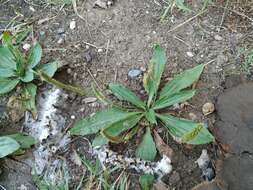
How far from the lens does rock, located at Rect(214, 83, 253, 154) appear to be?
66.6 inches

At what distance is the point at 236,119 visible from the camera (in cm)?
174

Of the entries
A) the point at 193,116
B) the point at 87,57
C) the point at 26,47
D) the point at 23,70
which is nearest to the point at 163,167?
the point at 193,116

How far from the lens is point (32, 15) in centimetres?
228

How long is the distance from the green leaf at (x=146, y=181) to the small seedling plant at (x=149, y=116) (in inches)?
2.9

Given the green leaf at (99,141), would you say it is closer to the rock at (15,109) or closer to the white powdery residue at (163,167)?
the white powdery residue at (163,167)

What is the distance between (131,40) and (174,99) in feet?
1.40

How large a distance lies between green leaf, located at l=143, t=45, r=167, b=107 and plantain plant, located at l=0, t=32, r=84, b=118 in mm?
299

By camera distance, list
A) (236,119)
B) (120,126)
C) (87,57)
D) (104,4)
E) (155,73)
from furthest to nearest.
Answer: (104,4)
(87,57)
(155,73)
(120,126)
(236,119)

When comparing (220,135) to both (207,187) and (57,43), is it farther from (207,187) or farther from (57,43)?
(57,43)

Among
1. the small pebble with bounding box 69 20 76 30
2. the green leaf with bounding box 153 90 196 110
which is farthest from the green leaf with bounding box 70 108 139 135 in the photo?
the small pebble with bounding box 69 20 76 30

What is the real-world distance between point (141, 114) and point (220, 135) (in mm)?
345

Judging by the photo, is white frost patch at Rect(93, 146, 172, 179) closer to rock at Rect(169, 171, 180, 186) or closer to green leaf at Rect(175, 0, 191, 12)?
rock at Rect(169, 171, 180, 186)

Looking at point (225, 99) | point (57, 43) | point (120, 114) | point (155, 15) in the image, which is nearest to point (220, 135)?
point (225, 99)

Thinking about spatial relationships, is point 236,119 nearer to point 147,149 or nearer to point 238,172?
point 238,172
